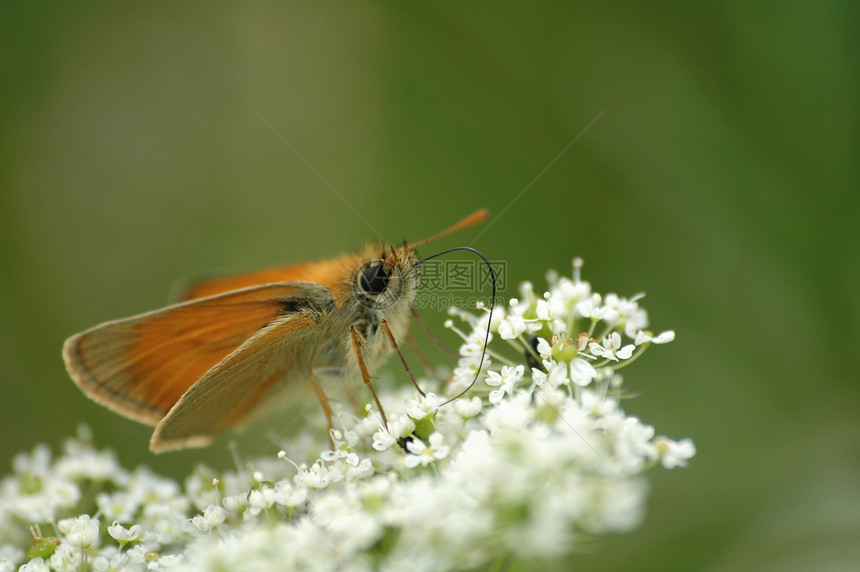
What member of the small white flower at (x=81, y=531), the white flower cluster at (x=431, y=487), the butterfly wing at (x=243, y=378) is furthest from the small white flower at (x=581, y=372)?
the small white flower at (x=81, y=531)

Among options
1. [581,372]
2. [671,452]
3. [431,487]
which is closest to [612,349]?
[581,372]

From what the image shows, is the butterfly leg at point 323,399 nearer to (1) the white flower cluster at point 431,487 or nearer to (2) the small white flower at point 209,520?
(1) the white flower cluster at point 431,487

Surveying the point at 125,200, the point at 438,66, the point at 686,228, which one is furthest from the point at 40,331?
the point at 686,228

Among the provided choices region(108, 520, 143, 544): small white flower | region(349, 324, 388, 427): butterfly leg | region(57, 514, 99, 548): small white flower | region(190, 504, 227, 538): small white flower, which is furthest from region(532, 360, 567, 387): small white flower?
region(57, 514, 99, 548): small white flower

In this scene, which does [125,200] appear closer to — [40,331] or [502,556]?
[40,331]

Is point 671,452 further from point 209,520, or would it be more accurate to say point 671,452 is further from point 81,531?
point 81,531
